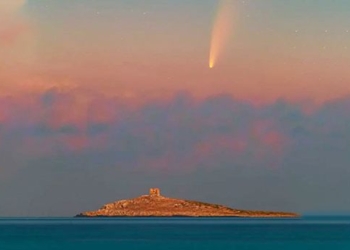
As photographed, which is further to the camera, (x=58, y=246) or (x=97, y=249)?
(x=58, y=246)

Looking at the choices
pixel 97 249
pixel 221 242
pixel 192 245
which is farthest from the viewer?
pixel 221 242

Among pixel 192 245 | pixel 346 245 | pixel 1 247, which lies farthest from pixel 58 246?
pixel 346 245

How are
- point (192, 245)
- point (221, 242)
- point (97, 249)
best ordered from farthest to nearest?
point (221, 242), point (192, 245), point (97, 249)

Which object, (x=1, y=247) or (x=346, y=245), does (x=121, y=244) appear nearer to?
(x=1, y=247)

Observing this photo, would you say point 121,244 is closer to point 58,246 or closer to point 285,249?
point 58,246

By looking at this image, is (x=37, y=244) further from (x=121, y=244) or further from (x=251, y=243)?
(x=251, y=243)

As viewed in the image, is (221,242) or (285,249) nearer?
(285,249)

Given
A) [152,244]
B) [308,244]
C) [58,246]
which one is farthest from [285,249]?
[58,246]

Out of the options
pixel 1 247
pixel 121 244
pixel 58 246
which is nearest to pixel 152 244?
pixel 121 244
